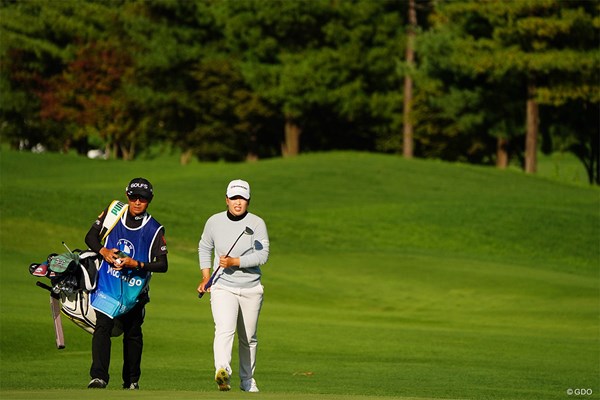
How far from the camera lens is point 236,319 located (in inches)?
520

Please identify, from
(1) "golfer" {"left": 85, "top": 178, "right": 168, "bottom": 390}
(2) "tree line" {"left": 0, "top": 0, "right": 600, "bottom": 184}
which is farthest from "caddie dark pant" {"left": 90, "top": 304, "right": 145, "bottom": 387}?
(2) "tree line" {"left": 0, "top": 0, "right": 600, "bottom": 184}

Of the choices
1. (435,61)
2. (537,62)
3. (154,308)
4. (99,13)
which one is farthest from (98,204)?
(99,13)

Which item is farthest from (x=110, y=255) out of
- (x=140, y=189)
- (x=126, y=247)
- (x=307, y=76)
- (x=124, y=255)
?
(x=307, y=76)

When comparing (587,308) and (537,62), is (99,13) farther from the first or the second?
(587,308)

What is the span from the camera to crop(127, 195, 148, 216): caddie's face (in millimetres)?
12859

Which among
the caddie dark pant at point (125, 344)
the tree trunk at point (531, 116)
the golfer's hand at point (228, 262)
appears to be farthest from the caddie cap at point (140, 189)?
the tree trunk at point (531, 116)

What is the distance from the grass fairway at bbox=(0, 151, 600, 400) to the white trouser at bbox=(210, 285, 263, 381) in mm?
398

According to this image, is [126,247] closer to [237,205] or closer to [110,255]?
[110,255]

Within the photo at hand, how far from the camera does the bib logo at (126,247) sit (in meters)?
12.9

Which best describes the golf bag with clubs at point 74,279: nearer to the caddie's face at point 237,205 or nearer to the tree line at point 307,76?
the caddie's face at point 237,205

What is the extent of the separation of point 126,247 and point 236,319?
125cm

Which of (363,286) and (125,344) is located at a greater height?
(125,344)

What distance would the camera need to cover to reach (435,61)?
72.8 m

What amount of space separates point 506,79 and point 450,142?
47.8 ft
